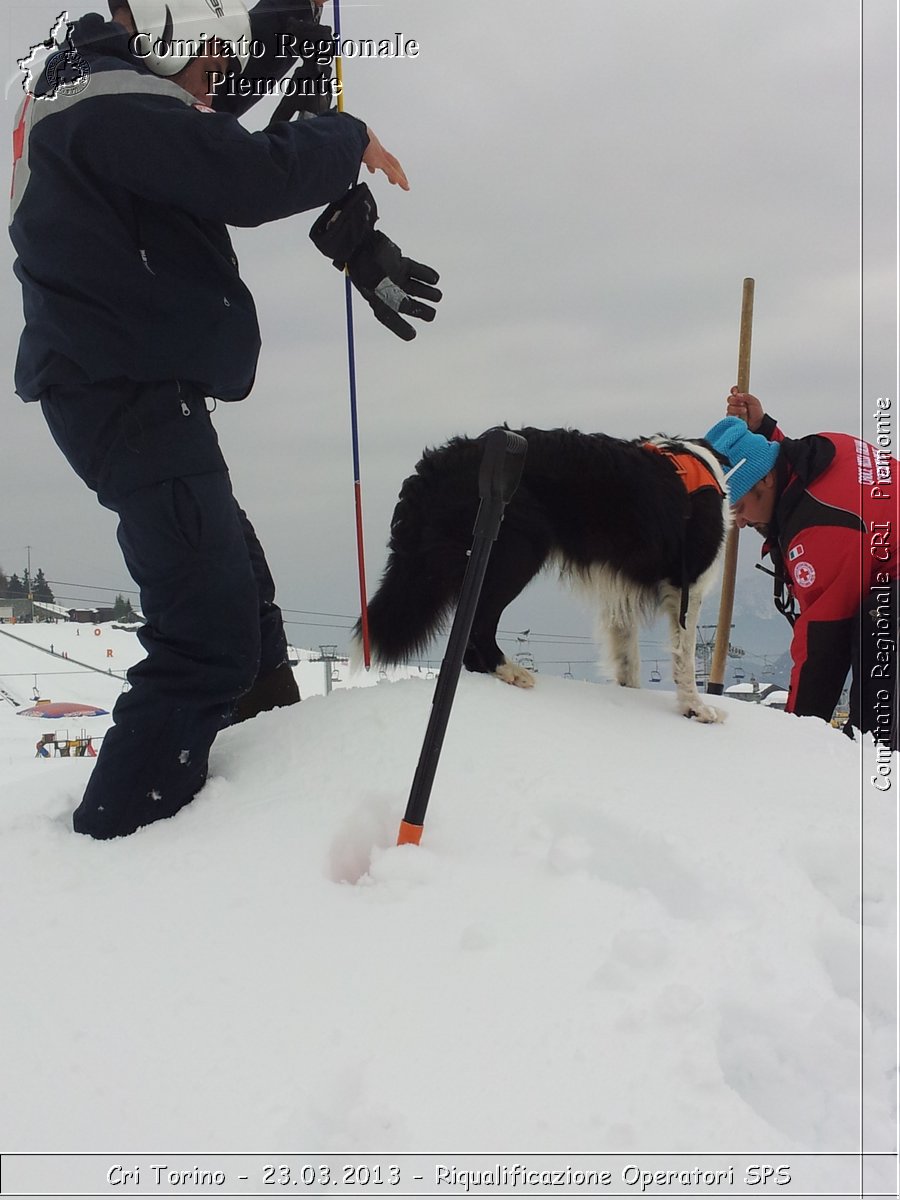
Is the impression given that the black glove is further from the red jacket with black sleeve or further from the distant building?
the distant building

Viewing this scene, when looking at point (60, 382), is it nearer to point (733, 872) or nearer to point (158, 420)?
point (158, 420)

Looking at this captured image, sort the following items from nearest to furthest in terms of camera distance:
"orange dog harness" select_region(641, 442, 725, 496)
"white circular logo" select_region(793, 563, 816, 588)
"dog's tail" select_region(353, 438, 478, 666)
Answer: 1. "dog's tail" select_region(353, 438, 478, 666)
2. "orange dog harness" select_region(641, 442, 725, 496)
3. "white circular logo" select_region(793, 563, 816, 588)

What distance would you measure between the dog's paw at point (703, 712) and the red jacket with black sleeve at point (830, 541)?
0.81 metres

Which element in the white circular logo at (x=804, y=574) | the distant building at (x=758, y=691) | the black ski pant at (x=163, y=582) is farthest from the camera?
the distant building at (x=758, y=691)

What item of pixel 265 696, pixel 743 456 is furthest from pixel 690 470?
pixel 265 696

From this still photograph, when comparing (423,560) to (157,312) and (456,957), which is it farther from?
(456,957)

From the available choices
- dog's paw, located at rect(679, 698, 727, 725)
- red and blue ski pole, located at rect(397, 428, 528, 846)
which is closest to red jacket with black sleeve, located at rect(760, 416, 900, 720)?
dog's paw, located at rect(679, 698, 727, 725)

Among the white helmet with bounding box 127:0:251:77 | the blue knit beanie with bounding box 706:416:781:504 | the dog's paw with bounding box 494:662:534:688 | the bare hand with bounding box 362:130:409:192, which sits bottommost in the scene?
the dog's paw with bounding box 494:662:534:688

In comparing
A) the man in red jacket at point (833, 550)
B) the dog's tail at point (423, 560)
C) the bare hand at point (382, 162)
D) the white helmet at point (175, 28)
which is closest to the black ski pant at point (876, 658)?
the man in red jacket at point (833, 550)

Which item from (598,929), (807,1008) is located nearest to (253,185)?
(598,929)

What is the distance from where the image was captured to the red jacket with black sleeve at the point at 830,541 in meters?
3.20

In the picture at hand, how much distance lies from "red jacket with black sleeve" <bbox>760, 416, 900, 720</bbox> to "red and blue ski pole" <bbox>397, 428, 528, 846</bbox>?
7.01ft

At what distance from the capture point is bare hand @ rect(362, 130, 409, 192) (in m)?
1.97

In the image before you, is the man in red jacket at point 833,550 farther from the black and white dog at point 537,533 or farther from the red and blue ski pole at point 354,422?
the red and blue ski pole at point 354,422
